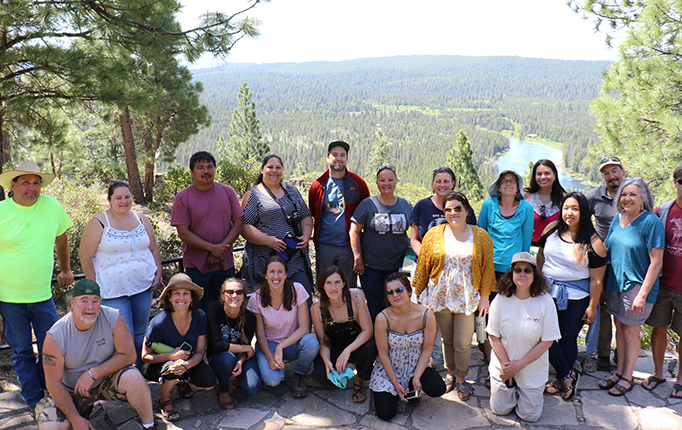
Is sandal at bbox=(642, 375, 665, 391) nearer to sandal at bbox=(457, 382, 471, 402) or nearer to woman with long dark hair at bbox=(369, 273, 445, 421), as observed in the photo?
sandal at bbox=(457, 382, 471, 402)

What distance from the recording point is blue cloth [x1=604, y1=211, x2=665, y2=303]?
3.52 metres

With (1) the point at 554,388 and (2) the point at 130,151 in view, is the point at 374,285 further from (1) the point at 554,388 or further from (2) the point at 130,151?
(2) the point at 130,151

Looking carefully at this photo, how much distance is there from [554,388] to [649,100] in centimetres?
696

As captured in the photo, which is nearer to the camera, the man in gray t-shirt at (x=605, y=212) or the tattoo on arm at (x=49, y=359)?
the tattoo on arm at (x=49, y=359)

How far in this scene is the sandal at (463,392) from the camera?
367cm

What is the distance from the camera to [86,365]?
3111 millimetres

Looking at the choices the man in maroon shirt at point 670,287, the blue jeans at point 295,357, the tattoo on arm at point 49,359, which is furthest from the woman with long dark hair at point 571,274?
the tattoo on arm at point 49,359

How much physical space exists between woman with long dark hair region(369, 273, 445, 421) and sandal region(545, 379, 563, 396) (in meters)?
0.98

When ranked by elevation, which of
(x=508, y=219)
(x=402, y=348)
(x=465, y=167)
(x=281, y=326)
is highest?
(x=508, y=219)

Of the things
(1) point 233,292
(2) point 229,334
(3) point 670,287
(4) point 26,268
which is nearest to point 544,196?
(3) point 670,287

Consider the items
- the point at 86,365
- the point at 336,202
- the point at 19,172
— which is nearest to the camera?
the point at 86,365

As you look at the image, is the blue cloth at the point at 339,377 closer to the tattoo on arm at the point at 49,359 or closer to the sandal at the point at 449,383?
the sandal at the point at 449,383

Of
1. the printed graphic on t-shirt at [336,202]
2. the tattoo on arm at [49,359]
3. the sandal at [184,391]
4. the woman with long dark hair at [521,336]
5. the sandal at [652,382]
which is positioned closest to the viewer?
the tattoo on arm at [49,359]

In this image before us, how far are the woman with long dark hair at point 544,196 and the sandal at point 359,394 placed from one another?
2048 millimetres
